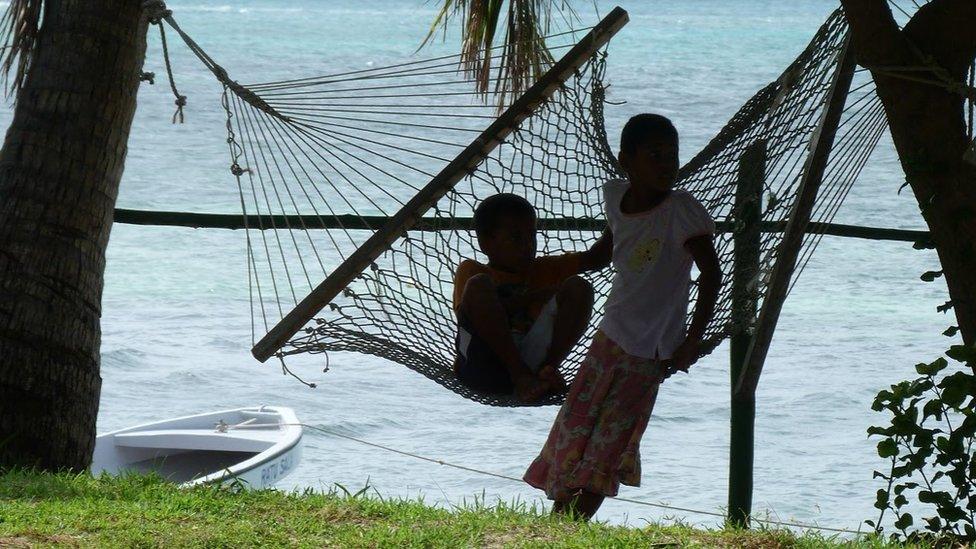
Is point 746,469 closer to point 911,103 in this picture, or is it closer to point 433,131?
point 911,103

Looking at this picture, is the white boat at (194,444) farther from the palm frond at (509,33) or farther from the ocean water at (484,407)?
the palm frond at (509,33)

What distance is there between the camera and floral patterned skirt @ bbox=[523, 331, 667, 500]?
2756mm

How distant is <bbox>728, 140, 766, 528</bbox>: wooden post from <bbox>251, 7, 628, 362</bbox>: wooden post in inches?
18.7

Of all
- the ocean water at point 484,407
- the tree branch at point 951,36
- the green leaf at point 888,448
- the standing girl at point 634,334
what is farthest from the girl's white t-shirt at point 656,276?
the ocean water at point 484,407

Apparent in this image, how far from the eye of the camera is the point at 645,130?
2668 mm

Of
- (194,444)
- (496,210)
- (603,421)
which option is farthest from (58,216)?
(194,444)

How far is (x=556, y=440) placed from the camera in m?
2.84

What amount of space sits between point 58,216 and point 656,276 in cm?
153

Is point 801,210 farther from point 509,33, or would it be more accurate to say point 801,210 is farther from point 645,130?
point 509,33

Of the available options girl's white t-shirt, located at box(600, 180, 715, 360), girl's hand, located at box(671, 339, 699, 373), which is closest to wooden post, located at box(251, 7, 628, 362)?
girl's white t-shirt, located at box(600, 180, 715, 360)

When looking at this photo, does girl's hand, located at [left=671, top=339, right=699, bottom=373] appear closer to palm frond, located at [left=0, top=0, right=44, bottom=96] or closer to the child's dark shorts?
the child's dark shorts

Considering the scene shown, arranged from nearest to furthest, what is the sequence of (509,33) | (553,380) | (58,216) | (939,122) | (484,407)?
(939,122) < (553,380) < (58,216) < (509,33) < (484,407)

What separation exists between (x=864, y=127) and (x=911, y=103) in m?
0.57

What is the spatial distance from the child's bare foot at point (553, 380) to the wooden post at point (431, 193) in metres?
0.43
